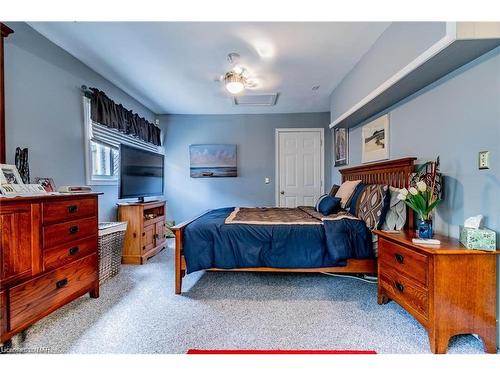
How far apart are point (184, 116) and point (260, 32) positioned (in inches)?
125

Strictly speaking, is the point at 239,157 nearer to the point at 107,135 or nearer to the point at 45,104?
the point at 107,135

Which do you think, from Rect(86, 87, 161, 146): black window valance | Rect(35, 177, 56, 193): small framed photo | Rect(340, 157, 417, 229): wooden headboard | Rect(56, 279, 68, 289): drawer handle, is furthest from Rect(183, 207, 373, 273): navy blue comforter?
Rect(86, 87, 161, 146): black window valance

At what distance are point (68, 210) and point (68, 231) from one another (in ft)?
0.53

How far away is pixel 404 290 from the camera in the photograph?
1.73 meters

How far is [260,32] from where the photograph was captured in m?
2.29

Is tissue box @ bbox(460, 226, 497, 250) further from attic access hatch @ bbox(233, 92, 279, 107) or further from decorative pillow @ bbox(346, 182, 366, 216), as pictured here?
attic access hatch @ bbox(233, 92, 279, 107)

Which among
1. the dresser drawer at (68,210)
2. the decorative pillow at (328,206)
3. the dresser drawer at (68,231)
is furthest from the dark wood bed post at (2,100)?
the decorative pillow at (328,206)

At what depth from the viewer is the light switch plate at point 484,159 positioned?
1.54 metres

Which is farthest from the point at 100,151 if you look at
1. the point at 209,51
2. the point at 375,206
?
the point at 375,206

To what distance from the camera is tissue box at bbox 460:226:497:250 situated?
1420 mm

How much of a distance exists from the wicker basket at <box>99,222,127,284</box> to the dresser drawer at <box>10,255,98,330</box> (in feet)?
1.34
